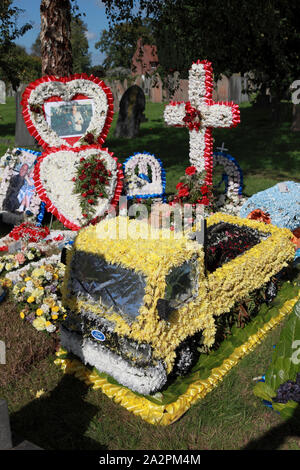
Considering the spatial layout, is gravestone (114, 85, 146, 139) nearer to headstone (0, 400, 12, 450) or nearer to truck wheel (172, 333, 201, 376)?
truck wheel (172, 333, 201, 376)

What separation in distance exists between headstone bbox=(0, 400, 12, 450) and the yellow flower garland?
1819 mm

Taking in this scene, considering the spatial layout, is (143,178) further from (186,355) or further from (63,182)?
(186,355)

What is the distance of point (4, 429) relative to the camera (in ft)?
9.69

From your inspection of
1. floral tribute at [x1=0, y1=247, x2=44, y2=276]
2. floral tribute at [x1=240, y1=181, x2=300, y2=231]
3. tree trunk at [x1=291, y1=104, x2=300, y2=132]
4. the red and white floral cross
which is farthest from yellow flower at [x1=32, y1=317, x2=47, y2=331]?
tree trunk at [x1=291, y1=104, x2=300, y2=132]

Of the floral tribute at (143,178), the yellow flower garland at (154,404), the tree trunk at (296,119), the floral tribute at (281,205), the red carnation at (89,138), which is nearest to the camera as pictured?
the yellow flower garland at (154,404)

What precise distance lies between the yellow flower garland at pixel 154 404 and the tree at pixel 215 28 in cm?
1044

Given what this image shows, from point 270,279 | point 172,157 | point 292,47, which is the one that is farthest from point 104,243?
point 292,47

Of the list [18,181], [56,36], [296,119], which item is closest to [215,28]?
[56,36]

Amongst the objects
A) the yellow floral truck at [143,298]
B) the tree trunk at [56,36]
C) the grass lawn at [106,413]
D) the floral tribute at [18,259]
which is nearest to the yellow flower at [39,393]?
the grass lawn at [106,413]

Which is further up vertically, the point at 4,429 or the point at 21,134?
the point at 21,134

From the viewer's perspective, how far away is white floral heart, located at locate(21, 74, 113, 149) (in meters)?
8.82

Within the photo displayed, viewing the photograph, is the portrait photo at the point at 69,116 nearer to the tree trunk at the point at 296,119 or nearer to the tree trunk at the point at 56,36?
the tree trunk at the point at 56,36

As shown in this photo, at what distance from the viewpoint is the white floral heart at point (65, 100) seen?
8820mm

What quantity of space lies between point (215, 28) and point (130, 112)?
7693mm
